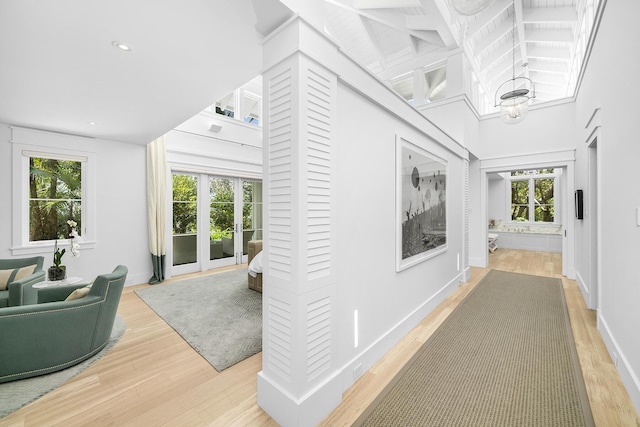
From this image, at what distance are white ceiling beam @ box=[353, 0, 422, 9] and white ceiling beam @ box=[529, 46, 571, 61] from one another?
5.16 metres

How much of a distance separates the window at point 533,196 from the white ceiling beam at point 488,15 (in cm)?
510

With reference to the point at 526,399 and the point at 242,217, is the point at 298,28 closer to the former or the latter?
the point at 526,399

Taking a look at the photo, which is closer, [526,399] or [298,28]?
[298,28]

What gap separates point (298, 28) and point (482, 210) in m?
5.85

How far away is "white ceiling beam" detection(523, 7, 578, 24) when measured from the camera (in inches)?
190

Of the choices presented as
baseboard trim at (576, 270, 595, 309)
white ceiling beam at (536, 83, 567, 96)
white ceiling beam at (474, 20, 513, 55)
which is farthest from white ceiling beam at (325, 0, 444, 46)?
white ceiling beam at (536, 83, 567, 96)

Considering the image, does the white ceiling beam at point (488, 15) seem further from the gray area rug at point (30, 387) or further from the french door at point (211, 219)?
the gray area rug at point (30, 387)

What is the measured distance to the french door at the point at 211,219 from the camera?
5266 mm

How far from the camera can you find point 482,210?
19.3ft

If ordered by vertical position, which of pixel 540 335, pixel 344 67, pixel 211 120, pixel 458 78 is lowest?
pixel 540 335

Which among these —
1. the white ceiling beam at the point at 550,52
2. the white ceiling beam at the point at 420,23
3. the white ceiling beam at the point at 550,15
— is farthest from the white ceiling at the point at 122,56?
the white ceiling beam at the point at 550,52

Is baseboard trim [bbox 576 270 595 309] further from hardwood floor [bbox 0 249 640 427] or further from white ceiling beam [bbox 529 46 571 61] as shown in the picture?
white ceiling beam [bbox 529 46 571 61]

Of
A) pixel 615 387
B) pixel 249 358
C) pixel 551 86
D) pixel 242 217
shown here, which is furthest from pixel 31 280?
pixel 551 86

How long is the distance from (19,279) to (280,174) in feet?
12.1
